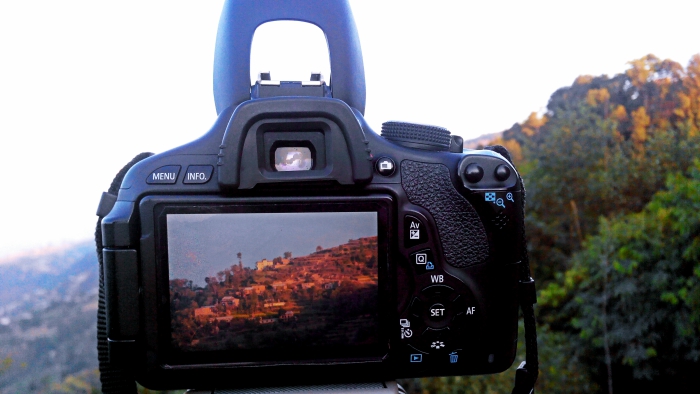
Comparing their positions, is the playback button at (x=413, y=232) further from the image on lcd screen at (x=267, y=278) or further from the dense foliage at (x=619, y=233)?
the dense foliage at (x=619, y=233)

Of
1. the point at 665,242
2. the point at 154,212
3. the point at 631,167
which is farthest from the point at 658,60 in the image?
the point at 154,212

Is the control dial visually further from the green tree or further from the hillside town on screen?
the green tree

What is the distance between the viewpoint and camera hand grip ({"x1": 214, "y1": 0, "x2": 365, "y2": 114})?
857 mm

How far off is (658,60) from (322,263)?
4.72 metres

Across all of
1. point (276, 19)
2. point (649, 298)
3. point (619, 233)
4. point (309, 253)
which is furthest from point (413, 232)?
point (619, 233)

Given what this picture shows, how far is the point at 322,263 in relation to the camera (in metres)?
0.76

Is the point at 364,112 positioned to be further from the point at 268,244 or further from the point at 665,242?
the point at 665,242

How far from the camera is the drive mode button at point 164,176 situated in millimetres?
761

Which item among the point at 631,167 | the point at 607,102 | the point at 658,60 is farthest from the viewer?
the point at 607,102

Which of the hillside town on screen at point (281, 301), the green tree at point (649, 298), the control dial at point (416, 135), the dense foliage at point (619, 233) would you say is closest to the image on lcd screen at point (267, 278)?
the hillside town on screen at point (281, 301)

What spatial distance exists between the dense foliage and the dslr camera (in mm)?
2991

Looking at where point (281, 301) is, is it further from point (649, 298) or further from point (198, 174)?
point (649, 298)

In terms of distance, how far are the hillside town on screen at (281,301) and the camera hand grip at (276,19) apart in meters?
0.26

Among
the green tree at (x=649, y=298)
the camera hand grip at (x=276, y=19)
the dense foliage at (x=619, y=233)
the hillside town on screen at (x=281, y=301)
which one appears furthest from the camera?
the dense foliage at (x=619, y=233)
